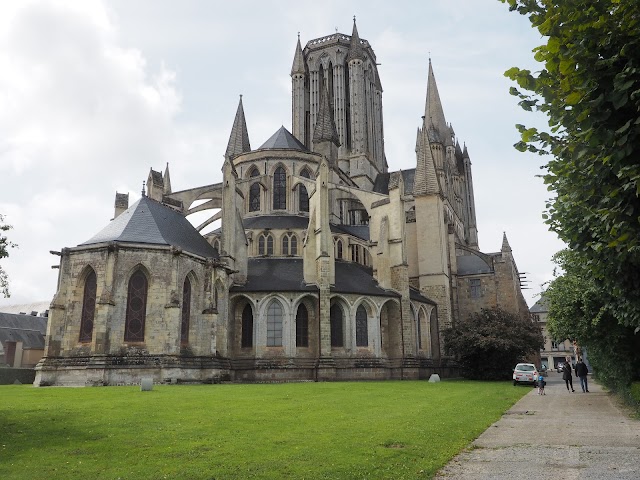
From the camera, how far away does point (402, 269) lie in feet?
123

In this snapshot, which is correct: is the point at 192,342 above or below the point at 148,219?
below

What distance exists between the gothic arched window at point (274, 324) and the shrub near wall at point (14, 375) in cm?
1687

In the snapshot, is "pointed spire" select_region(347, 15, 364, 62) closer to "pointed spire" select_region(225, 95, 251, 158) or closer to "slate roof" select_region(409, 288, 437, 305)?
"pointed spire" select_region(225, 95, 251, 158)

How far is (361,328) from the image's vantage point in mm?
35844

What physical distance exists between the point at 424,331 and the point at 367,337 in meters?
5.75

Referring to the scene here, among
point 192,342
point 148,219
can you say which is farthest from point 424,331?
point 148,219

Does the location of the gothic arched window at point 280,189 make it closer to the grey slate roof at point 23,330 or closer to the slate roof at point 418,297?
the slate roof at point 418,297

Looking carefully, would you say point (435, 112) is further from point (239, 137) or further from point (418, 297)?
point (418, 297)

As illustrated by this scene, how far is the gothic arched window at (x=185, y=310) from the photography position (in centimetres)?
2934

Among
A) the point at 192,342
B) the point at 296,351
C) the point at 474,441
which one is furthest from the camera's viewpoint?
the point at 296,351

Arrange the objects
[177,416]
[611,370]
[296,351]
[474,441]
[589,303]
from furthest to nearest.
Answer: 1. [296,351]
2. [611,370]
3. [589,303]
4. [177,416]
5. [474,441]

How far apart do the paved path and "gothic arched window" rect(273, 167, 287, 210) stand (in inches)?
1166

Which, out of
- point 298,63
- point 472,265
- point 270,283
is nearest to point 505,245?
point 472,265

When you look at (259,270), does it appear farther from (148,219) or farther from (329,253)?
(148,219)
